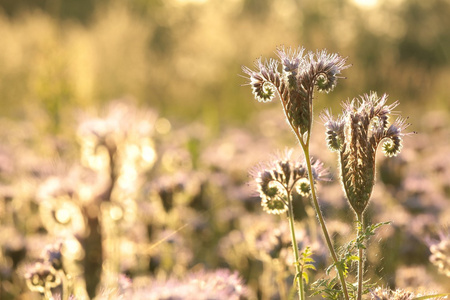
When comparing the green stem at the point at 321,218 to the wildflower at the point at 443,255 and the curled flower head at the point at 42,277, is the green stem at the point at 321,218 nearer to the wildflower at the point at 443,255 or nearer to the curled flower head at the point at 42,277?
the wildflower at the point at 443,255

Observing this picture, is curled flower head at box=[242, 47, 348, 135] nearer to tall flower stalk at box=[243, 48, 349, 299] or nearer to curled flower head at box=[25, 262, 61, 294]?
tall flower stalk at box=[243, 48, 349, 299]

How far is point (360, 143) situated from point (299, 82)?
25cm

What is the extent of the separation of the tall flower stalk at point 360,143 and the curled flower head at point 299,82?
84 mm

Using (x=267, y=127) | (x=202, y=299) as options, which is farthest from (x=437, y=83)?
(x=202, y=299)

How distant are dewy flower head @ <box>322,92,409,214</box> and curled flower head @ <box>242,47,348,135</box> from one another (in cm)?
9

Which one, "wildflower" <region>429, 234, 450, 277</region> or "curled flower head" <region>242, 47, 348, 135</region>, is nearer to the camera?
"curled flower head" <region>242, 47, 348, 135</region>

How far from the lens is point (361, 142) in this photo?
1.76 m

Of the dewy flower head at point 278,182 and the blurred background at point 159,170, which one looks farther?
the blurred background at point 159,170

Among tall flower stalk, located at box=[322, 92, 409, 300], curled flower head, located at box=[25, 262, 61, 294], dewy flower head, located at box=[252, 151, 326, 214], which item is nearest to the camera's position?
tall flower stalk, located at box=[322, 92, 409, 300]

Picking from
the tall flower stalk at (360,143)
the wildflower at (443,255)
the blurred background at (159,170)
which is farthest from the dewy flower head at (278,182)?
the wildflower at (443,255)

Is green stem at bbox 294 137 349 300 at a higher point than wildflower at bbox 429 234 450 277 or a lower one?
lower

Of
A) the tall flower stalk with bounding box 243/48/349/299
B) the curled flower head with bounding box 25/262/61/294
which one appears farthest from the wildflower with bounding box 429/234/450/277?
the curled flower head with bounding box 25/262/61/294

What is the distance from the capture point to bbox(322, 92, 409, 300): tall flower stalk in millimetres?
1748

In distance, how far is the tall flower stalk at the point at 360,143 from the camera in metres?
1.75
